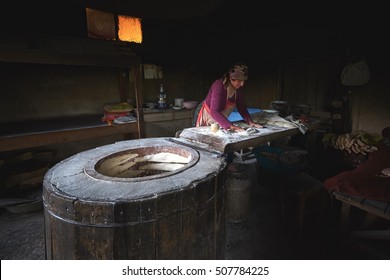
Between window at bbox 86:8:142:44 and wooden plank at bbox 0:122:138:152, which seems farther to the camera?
window at bbox 86:8:142:44

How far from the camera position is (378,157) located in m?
3.33

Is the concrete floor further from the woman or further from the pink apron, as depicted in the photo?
the pink apron

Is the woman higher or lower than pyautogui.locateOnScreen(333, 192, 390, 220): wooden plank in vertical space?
higher

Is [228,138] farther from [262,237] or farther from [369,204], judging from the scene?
[369,204]

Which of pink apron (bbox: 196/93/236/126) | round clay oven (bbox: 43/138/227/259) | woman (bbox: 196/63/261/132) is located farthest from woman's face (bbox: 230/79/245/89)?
round clay oven (bbox: 43/138/227/259)

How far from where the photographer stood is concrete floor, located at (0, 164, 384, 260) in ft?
10.2

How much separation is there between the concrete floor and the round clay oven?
1.30 m

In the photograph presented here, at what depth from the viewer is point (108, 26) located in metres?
5.99

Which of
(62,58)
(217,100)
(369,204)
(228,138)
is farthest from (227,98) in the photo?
(62,58)

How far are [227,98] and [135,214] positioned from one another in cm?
280

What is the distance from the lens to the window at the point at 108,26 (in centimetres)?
588

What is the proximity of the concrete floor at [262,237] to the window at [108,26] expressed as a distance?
4352 mm

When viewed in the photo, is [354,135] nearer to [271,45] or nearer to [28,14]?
[271,45]
